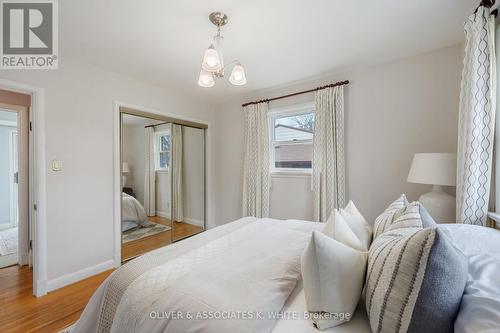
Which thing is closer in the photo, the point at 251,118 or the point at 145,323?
the point at 145,323

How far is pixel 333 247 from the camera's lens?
88cm

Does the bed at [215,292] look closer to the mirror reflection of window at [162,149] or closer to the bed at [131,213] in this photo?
the bed at [131,213]

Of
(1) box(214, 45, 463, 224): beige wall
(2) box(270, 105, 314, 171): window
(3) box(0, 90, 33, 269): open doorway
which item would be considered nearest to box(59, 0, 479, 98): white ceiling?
(1) box(214, 45, 463, 224): beige wall

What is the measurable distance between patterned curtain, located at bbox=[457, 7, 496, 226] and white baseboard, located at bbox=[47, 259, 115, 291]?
3601mm

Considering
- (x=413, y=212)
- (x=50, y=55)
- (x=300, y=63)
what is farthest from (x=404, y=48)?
(x=50, y=55)

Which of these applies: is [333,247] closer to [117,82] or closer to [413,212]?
[413,212]

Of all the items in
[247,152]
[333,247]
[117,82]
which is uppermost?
[117,82]

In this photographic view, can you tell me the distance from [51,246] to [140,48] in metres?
2.20

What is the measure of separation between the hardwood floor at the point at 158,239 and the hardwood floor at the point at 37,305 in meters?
0.46

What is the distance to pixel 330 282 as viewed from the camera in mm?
843

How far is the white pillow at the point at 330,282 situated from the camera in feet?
2.71

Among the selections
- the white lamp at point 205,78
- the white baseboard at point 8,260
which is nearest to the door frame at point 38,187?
the white baseboard at point 8,260

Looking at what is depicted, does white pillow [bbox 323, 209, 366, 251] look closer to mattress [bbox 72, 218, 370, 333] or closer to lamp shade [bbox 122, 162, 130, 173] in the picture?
mattress [bbox 72, 218, 370, 333]

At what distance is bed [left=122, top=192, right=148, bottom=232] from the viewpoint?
2.85 metres
